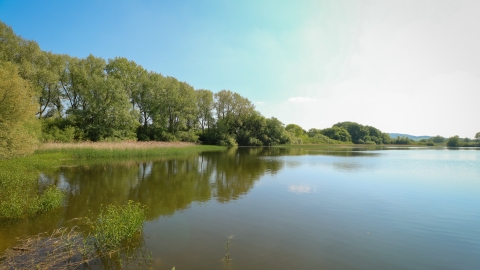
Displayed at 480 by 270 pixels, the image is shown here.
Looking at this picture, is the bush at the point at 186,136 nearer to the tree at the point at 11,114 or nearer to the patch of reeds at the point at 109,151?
the patch of reeds at the point at 109,151

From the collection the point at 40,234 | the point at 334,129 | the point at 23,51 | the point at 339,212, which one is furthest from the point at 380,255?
the point at 334,129

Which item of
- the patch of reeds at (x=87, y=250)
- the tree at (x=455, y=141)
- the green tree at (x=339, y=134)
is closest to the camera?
the patch of reeds at (x=87, y=250)

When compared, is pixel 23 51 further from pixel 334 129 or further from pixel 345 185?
pixel 334 129

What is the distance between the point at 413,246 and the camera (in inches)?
290

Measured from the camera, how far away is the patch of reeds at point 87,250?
5642 millimetres

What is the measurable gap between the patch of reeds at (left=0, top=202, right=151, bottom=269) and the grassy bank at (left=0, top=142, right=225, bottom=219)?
8.63ft

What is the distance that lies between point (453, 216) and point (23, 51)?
50.5m

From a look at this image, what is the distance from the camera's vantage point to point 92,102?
1601 inches

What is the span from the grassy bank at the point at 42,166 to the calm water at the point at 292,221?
71 centimetres

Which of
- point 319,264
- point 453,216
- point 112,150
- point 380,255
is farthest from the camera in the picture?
point 112,150

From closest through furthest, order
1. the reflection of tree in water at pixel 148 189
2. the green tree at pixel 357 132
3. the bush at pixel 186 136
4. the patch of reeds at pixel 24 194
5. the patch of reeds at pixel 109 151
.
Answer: the patch of reeds at pixel 24 194 < the reflection of tree in water at pixel 148 189 < the patch of reeds at pixel 109 151 < the bush at pixel 186 136 < the green tree at pixel 357 132

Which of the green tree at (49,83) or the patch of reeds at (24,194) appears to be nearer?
the patch of reeds at (24,194)

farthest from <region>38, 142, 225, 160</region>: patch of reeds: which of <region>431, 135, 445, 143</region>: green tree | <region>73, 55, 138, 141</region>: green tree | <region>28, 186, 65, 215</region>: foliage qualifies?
<region>431, 135, 445, 143</region>: green tree

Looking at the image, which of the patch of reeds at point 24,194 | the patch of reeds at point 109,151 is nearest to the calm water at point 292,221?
the patch of reeds at point 24,194
